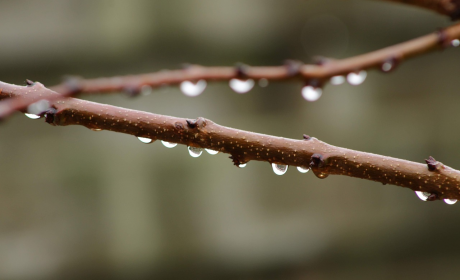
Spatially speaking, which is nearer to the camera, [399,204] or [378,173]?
[378,173]

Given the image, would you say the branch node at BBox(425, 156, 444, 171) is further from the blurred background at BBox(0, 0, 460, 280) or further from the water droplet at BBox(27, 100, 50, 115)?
the blurred background at BBox(0, 0, 460, 280)

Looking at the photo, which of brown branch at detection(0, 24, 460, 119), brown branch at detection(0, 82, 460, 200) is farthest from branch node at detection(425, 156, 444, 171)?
brown branch at detection(0, 24, 460, 119)

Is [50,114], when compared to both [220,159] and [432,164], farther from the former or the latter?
[220,159]

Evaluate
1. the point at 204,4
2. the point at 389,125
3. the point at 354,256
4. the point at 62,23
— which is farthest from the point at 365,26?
the point at 62,23

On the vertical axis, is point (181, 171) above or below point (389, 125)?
below

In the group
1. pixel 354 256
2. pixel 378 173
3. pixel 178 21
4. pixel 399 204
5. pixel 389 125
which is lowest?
pixel 378 173

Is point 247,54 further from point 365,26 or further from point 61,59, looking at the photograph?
point 61,59

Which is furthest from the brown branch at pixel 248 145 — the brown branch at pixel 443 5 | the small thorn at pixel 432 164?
the brown branch at pixel 443 5
